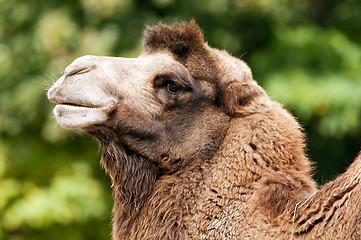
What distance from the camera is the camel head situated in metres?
3.84

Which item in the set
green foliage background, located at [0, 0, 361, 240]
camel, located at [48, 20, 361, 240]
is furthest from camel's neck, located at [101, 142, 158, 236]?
green foliage background, located at [0, 0, 361, 240]

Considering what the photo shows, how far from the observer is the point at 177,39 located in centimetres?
439

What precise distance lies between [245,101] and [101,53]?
6037 mm

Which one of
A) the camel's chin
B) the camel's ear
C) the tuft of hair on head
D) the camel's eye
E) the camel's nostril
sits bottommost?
the camel's chin

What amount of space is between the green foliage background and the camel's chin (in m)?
5.86

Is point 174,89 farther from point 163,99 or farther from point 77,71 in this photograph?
point 77,71

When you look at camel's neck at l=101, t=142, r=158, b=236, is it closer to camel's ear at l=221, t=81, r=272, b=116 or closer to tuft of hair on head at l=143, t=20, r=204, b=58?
camel's ear at l=221, t=81, r=272, b=116

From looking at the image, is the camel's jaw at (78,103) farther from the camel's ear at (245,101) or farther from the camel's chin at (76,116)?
the camel's ear at (245,101)

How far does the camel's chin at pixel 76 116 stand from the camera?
3.79m

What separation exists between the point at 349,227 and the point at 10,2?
33.6 feet

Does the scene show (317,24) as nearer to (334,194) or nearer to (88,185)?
(88,185)

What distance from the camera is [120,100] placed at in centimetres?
399

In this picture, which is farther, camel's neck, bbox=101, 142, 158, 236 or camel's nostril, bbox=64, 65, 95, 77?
camel's neck, bbox=101, 142, 158, 236

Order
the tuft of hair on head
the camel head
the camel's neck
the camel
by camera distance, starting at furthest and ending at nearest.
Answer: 1. the tuft of hair on head
2. the camel's neck
3. the camel head
4. the camel
